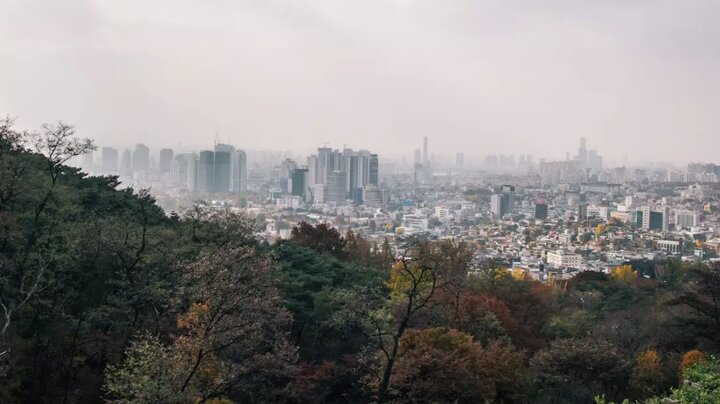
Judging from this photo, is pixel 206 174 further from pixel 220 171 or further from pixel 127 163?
pixel 127 163

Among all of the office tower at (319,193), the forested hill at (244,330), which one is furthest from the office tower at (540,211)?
the forested hill at (244,330)

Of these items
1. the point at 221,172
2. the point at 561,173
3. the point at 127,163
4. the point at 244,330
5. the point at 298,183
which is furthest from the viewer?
the point at 561,173

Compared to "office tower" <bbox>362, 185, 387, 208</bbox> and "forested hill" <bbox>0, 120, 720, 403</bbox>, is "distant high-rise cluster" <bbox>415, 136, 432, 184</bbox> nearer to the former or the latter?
"office tower" <bbox>362, 185, 387, 208</bbox>

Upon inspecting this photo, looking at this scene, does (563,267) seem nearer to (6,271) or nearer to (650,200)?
(6,271)

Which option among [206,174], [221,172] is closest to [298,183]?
[221,172]

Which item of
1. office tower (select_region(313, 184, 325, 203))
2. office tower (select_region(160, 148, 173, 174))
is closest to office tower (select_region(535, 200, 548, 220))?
office tower (select_region(313, 184, 325, 203))

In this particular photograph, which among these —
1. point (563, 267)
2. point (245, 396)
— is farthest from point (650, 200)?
point (245, 396)
